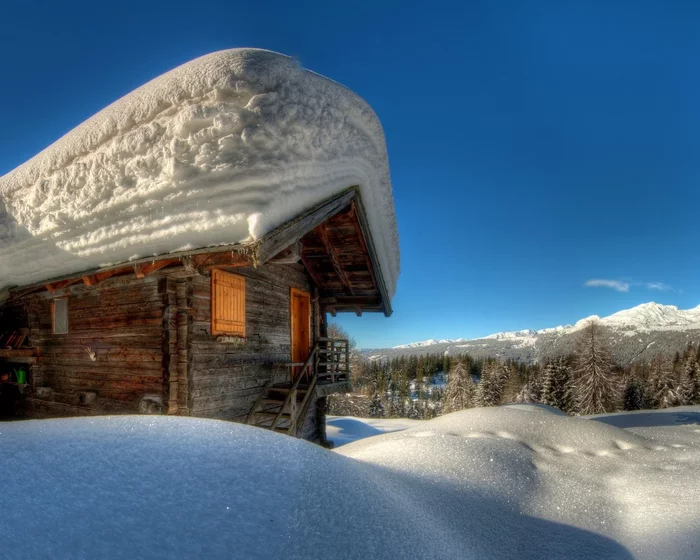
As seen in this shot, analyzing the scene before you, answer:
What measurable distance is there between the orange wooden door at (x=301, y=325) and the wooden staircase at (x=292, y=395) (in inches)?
20.5

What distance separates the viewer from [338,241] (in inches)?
338

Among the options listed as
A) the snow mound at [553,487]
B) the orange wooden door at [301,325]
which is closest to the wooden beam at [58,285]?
the orange wooden door at [301,325]

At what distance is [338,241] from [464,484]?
5.98 meters

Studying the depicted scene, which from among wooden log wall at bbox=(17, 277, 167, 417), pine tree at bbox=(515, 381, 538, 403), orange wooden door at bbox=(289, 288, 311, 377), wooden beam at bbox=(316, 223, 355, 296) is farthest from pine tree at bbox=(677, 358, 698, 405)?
wooden log wall at bbox=(17, 277, 167, 417)

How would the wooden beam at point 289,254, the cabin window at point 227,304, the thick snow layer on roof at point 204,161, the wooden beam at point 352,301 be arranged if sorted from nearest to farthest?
the thick snow layer on roof at point 204,161 → the wooden beam at point 289,254 → the cabin window at point 227,304 → the wooden beam at point 352,301

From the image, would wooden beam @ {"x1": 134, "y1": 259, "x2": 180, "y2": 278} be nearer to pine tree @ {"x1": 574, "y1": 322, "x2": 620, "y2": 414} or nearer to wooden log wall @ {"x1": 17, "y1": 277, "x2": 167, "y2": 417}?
wooden log wall @ {"x1": 17, "y1": 277, "x2": 167, "y2": 417}

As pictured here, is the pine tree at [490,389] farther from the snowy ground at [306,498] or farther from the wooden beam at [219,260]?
the wooden beam at [219,260]

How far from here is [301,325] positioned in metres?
11.1

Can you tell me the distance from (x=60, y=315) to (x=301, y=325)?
5.97m

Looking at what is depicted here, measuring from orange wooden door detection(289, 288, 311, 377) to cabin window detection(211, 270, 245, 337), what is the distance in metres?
2.64

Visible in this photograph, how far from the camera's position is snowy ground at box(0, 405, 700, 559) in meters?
1.49

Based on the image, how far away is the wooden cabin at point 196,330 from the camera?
666cm

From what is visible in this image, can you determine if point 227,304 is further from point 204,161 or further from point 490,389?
point 490,389

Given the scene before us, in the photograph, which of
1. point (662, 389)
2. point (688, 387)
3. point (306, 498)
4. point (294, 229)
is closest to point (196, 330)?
point (294, 229)
